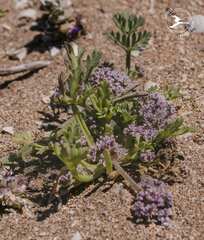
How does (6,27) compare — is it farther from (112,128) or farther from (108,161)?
(108,161)

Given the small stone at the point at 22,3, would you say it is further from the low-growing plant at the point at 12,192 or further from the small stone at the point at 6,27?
the low-growing plant at the point at 12,192

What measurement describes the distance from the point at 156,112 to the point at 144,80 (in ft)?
2.83

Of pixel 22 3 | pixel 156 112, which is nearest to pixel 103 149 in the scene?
pixel 156 112

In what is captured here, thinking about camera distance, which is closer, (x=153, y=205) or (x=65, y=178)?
(x=153, y=205)

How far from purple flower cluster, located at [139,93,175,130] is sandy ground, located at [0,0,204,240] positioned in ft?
0.99

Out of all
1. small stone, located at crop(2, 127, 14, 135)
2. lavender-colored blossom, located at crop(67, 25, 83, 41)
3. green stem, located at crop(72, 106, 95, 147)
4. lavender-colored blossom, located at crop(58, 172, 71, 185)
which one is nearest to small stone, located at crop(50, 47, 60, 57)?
lavender-colored blossom, located at crop(67, 25, 83, 41)

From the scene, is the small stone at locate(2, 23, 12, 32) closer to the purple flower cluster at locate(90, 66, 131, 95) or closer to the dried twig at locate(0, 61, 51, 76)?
the dried twig at locate(0, 61, 51, 76)

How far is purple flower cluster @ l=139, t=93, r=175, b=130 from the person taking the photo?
386cm

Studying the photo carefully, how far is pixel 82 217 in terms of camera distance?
368cm

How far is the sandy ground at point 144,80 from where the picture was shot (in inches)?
142

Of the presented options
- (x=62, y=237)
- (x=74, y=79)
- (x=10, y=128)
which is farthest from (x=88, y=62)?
(x=62, y=237)

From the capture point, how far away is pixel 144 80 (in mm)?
4688

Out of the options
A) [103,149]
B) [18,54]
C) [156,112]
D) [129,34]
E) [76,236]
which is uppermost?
[129,34]

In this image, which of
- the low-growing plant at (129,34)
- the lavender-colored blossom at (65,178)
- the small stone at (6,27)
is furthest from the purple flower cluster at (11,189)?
the small stone at (6,27)
